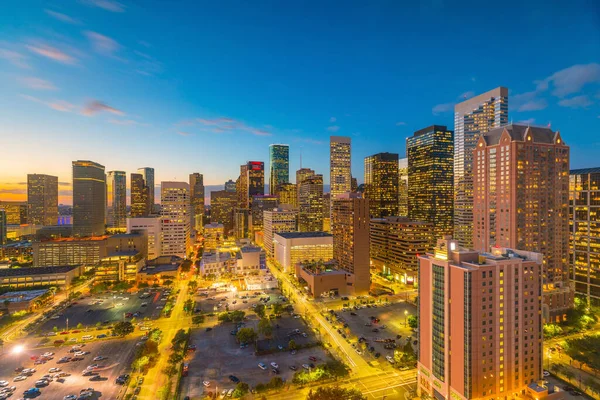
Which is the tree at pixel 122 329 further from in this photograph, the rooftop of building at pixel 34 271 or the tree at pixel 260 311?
the rooftop of building at pixel 34 271

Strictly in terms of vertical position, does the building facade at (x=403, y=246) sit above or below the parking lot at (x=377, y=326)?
above

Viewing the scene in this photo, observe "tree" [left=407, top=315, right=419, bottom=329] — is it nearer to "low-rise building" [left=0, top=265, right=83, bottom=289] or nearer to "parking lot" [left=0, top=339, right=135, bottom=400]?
"parking lot" [left=0, top=339, right=135, bottom=400]

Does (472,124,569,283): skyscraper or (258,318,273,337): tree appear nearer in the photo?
(258,318,273,337): tree

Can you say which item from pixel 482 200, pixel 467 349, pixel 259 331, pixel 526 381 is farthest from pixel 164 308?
pixel 482 200

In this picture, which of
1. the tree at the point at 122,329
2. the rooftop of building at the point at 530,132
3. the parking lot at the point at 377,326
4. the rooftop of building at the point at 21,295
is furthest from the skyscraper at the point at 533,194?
the rooftop of building at the point at 21,295

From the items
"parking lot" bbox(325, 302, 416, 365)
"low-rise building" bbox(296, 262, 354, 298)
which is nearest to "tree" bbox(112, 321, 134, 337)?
"parking lot" bbox(325, 302, 416, 365)

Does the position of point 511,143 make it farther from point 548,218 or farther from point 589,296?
point 589,296
